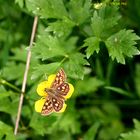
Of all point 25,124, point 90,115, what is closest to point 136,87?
point 90,115

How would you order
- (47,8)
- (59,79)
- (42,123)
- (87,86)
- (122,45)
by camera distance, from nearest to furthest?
(59,79) → (122,45) → (47,8) → (42,123) → (87,86)

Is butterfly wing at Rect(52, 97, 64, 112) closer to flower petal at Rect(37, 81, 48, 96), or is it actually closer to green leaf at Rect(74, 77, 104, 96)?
flower petal at Rect(37, 81, 48, 96)

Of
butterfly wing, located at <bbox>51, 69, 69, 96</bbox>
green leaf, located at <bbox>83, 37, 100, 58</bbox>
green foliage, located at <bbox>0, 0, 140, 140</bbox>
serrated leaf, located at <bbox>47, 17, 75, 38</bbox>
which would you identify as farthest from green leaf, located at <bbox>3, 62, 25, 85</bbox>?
butterfly wing, located at <bbox>51, 69, 69, 96</bbox>

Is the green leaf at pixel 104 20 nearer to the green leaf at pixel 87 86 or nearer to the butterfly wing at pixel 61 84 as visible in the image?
the butterfly wing at pixel 61 84

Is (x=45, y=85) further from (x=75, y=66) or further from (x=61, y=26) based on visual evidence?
→ (x=61, y=26)

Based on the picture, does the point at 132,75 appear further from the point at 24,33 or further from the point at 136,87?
the point at 24,33

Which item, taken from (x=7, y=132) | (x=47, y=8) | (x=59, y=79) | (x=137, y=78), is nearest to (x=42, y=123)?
(x=7, y=132)

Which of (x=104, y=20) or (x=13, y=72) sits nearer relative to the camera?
(x=104, y=20)

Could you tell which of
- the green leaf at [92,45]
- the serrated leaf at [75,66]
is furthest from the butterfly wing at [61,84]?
the green leaf at [92,45]
